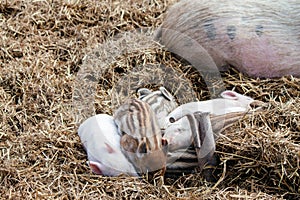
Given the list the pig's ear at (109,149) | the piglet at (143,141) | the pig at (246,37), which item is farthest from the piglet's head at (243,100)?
the pig's ear at (109,149)

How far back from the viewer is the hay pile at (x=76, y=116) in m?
3.74

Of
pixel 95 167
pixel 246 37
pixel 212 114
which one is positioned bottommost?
pixel 95 167

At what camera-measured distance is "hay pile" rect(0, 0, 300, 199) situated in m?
3.74

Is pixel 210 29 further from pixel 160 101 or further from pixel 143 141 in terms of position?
pixel 143 141

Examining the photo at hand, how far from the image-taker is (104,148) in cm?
384

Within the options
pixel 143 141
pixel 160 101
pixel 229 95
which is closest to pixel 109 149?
pixel 143 141

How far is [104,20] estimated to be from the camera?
5.26m

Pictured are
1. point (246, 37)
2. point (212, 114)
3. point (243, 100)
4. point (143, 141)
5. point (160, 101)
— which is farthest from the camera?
point (246, 37)

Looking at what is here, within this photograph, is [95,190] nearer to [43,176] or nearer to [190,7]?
[43,176]

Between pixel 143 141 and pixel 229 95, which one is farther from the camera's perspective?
pixel 229 95

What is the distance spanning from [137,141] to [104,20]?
1742 mm

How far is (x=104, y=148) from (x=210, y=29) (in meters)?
1.28

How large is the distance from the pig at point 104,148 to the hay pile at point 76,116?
5 cm

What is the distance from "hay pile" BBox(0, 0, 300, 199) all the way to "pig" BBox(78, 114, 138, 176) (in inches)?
2.1
